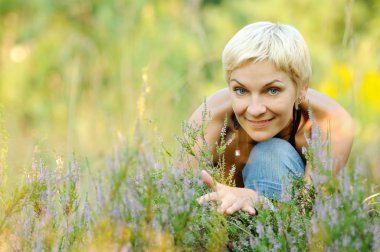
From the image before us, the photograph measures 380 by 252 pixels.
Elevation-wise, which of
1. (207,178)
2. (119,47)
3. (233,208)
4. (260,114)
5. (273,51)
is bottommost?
(233,208)

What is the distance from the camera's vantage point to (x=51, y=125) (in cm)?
768

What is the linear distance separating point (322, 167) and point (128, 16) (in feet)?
13.9

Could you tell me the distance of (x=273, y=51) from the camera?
2604 millimetres

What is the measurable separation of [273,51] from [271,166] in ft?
1.45

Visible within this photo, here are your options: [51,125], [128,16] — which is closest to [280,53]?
[128,16]

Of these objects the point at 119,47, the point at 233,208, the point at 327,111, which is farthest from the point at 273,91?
the point at 119,47

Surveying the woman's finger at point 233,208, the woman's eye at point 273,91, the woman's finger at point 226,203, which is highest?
the woman's eye at point 273,91

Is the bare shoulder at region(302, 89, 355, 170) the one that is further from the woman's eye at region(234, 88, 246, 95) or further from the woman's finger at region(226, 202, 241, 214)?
the woman's finger at region(226, 202, 241, 214)

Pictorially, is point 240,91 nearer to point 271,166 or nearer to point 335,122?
point 271,166

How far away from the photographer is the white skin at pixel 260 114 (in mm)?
2225

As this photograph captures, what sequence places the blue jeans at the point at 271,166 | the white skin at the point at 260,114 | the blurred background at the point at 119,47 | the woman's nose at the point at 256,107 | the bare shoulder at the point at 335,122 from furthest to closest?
1. the blurred background at the point at 119,47
2. the bare shoulder at the point at 335,122
3. the woman's nose at the point at 256,107
4. the blue jeans at the point at 271,166
5. the white skin at the point at 260,114

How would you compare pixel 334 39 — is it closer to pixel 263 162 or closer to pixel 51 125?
pixel 51 125

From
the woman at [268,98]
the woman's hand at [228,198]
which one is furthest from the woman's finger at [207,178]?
the woman at [268,98]

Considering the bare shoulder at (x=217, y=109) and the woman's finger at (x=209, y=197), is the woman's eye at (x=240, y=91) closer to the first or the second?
the bare shoulder at (x=217, y=109)
